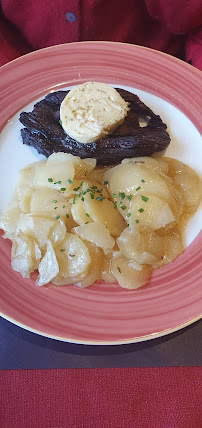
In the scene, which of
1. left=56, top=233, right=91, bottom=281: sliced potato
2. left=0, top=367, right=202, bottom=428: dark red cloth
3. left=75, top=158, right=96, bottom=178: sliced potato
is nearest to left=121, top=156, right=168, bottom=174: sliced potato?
left=75, top=158, right=96, bottom=178: sliced potato

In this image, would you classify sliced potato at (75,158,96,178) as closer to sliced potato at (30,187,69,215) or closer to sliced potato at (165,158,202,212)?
sliced potato at (30,187,69,215)

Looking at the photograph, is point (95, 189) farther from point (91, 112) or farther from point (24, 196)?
point (91, 112)

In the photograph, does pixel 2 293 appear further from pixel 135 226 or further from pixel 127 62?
pixel 127 62

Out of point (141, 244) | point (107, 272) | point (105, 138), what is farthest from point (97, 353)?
point (105, 138)

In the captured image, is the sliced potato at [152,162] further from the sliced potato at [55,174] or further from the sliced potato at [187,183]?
the sliced potato at [55,174]

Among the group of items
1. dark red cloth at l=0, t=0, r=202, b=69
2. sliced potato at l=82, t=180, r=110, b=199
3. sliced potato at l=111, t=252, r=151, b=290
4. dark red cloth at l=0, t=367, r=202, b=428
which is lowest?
dark red cloth at l=0, t=367, r=202, b=428

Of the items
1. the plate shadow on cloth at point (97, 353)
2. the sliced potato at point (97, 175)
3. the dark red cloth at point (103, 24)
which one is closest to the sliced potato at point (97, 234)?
the sliced potato at point (97, 175)
